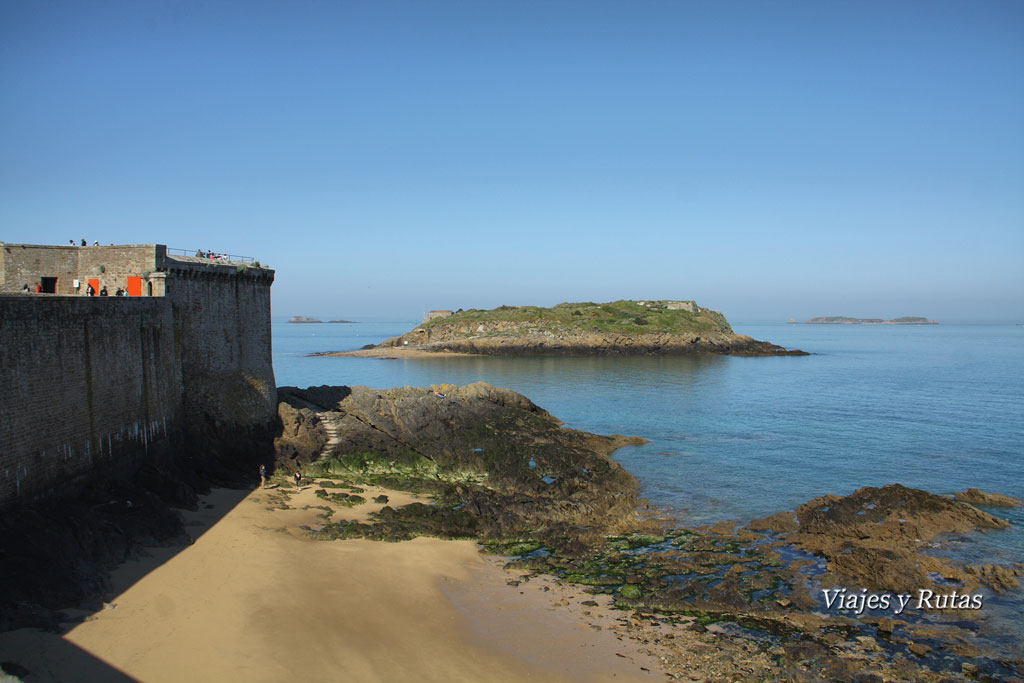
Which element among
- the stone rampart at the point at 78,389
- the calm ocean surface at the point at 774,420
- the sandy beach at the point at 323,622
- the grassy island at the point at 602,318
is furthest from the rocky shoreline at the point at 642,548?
the grassy island at the point at 602,318

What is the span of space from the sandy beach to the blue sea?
741 centimetres

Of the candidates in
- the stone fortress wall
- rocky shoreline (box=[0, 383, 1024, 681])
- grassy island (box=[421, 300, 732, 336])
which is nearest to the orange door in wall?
the stone fortress wall

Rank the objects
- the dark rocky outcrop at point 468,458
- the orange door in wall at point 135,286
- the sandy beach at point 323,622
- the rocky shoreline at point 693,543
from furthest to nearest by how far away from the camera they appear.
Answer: the orange door in wall at point 135,286
the dark rocky outcrop at point 468,458
the rocky shoreline at point 693,543
the sandy beach at point 323,622

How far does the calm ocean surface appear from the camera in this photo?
22.6 m

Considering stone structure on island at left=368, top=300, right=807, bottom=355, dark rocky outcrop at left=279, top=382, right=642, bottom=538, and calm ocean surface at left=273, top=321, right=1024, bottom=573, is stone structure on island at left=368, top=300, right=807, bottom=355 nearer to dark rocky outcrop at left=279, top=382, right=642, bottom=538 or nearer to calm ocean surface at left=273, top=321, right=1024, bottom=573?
calm ocean surface at left=273, top=321, right=1024, bottom=573

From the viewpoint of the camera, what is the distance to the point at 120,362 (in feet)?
55.6

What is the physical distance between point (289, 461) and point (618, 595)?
12.9m

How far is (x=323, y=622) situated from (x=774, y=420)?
2957 centimetres

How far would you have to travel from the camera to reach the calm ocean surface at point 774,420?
22609mm

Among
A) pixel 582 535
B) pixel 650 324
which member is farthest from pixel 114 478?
pixel 650 324

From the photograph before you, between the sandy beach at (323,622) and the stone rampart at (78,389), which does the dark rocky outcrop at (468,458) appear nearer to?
the sandy beach at (323,622)

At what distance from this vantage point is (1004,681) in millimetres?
11031

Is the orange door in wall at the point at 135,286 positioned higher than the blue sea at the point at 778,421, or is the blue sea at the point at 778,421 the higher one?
the orange door in wall at the point at 135,286

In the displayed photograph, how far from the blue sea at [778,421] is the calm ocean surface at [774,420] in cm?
9
